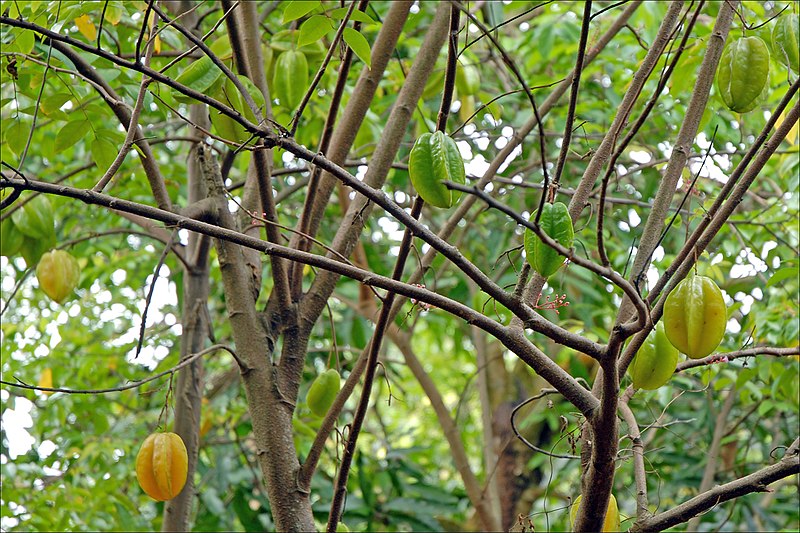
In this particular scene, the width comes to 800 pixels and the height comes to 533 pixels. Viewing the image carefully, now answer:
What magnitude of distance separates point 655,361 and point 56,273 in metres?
1.84

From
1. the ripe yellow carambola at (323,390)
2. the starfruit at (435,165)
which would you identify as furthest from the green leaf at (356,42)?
the ripe yellow carambola at (323,390)

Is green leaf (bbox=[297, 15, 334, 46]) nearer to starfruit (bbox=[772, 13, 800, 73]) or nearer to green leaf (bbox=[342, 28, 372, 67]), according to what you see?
green leaf (bbox=[342, 28, 372, 67])

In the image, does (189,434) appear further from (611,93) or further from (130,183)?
(611,93)

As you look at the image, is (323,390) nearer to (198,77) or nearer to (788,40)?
(198,77)

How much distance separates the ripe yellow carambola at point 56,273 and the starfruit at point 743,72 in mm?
1922

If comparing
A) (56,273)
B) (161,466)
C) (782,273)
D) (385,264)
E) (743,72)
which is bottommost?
(161,466)

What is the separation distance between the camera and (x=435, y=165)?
4.10 feet

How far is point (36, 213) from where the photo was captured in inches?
91.1

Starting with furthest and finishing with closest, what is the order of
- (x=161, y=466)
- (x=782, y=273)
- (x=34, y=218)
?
1. (x=782, y=273)
2. (x=34, y=218)
3. (x=161, y=466)

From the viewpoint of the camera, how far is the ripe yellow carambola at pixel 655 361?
1494 mm

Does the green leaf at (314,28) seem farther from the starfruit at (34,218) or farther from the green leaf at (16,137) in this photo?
the starfruit at (34,218)

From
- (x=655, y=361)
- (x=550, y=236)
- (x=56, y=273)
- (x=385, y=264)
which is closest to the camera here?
(x=550, y=236)

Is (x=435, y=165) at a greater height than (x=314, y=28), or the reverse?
(x=314, y=28)

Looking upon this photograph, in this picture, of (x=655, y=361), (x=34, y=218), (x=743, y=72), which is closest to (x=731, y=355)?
(x=655, y=361)
